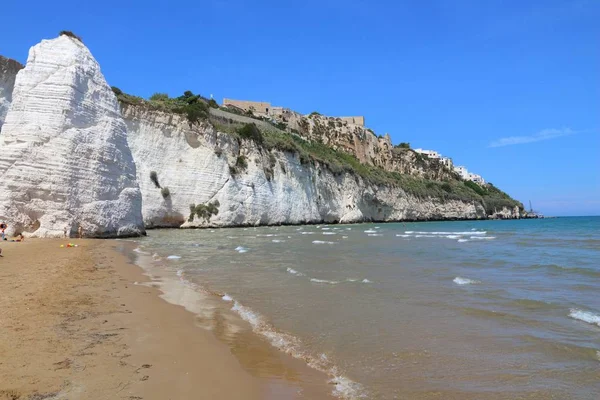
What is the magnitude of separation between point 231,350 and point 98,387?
1570 millimetres

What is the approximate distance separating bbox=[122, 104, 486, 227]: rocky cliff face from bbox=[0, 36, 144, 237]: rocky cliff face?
9.78 meters

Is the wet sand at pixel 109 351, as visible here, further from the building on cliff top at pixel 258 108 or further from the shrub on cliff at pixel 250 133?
the building on cliff top at pixel 258 108

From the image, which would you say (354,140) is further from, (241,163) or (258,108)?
(241,163)

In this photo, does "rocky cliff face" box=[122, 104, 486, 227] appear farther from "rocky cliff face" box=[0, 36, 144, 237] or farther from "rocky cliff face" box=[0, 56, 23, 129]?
"rocky cliff face" box=[0, 36, 144, 237]

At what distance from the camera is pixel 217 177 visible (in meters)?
35.5

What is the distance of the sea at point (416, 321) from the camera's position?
3.76m

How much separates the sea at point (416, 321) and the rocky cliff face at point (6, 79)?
22517mm

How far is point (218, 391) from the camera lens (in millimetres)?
3318

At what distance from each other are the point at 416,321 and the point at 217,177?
31148 mm

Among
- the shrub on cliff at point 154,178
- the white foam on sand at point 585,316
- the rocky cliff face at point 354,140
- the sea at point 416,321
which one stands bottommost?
the sea at point 416,321

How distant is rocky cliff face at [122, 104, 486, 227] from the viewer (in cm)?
3222

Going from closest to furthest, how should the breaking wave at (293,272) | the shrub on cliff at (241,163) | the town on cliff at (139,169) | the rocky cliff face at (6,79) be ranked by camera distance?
the breaking wave at (293,272) → the town on cliff at (139,169) → the rocky cliff face at (6,79) → the shrub on cliff at (241,163)

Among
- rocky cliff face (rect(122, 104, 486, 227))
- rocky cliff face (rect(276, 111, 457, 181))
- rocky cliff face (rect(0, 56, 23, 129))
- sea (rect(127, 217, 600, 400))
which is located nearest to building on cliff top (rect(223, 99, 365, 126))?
rocky cliff face (rect(276, 111, 457, 181))

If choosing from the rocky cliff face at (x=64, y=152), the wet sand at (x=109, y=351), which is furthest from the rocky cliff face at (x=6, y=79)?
the wet sand at (x=109, y=351)
